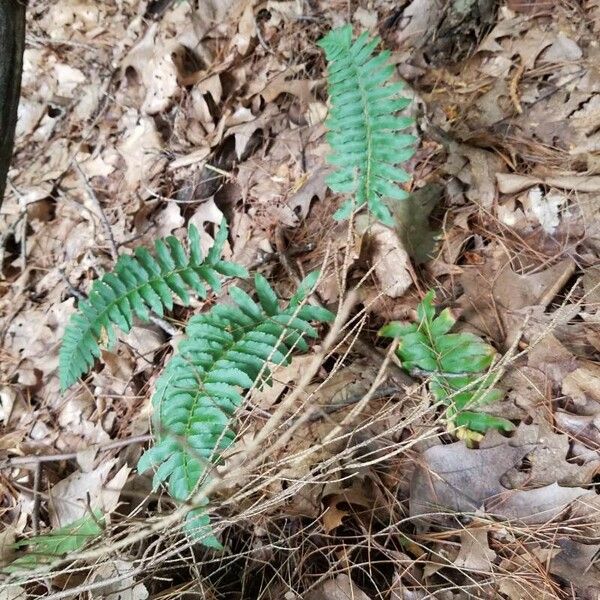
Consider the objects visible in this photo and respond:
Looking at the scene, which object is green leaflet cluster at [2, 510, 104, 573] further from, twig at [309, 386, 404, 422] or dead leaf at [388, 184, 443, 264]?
dead leaf at [388, 184, 443, 264]

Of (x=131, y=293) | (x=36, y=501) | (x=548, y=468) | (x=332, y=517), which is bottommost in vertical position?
(x=36, y=501)

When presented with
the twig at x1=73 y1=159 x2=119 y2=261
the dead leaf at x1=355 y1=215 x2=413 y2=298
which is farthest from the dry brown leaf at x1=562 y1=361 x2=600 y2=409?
the twig at x1=73 y1=159 x2=119 y2=261

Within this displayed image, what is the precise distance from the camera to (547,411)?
1635 mm

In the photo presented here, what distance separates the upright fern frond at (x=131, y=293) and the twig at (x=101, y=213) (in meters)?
0.56

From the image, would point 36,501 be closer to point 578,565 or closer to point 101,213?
point 101,213

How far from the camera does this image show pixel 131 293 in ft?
6.75

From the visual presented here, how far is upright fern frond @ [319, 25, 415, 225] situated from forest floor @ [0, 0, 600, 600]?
0.22 m

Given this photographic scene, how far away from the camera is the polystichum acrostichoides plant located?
160cm

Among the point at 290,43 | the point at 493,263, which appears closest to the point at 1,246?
the point at 290,43

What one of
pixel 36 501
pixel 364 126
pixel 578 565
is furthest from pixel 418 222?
pixel 36 501

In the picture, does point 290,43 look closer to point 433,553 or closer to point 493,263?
point 493,263

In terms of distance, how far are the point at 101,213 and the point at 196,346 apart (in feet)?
4.58

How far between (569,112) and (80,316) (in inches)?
80.9

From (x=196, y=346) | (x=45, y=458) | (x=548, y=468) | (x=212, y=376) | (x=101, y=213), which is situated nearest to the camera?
(x=548, y=468)
